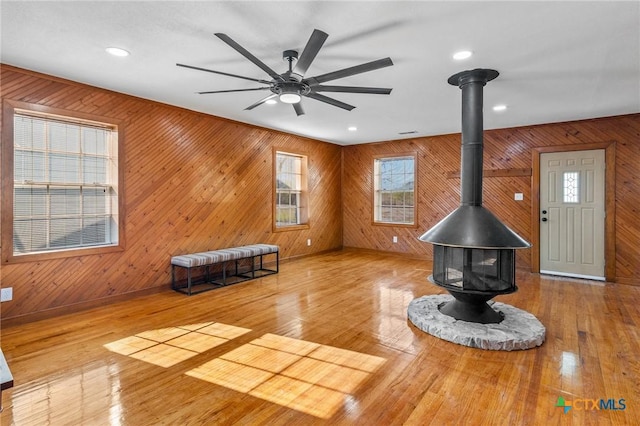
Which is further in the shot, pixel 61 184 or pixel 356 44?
pixel 61 184

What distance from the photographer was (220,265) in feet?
17.6

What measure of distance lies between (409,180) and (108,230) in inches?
218

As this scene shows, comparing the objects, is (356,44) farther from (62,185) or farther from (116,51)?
(62,185)

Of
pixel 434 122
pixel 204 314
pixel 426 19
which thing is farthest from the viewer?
pixel 434 122

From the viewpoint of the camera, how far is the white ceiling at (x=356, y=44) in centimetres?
234

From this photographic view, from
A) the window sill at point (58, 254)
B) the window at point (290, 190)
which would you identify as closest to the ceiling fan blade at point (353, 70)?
the window sill at point (58, 254)

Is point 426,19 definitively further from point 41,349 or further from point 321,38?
point 41,349

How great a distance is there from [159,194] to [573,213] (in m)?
6.25

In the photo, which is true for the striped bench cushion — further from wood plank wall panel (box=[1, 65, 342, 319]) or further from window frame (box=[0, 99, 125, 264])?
window frame (box=[0, 99, 125, 264])

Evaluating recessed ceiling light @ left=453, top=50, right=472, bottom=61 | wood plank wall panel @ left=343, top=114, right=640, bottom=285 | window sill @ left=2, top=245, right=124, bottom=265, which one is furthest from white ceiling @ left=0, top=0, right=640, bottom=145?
window sill @ left=2, top=245, right=124, bottom=265

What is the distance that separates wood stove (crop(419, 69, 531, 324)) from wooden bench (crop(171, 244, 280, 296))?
Answer: 283cm

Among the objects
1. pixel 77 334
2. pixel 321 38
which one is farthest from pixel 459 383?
pixel 77 334

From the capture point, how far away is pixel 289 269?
6035 millimetres

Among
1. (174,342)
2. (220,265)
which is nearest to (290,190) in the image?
(220,265)
